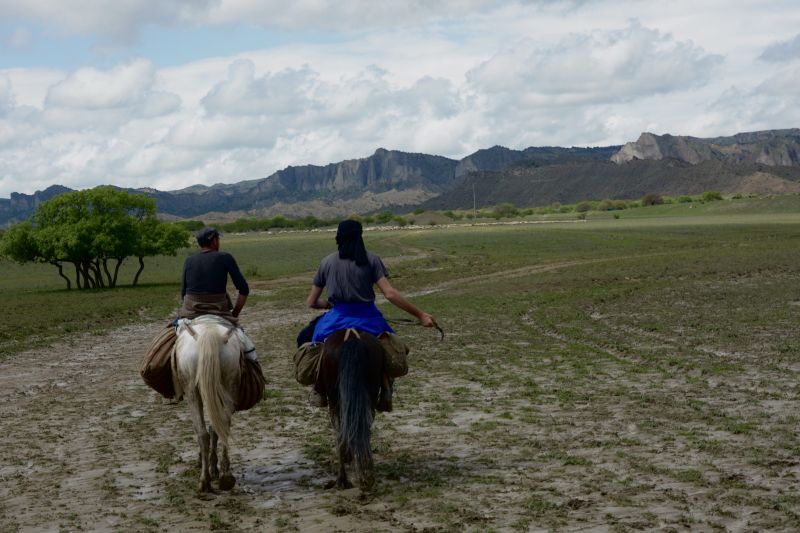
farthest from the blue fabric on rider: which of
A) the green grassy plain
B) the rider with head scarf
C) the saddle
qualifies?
the green grassy plain

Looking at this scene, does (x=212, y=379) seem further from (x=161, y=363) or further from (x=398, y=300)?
(x=398, y=300)

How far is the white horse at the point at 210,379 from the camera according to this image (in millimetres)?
8203

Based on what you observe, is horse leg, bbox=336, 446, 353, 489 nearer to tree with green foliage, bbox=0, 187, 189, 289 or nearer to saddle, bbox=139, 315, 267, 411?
saddle, bbox=139, 315, 267, 411

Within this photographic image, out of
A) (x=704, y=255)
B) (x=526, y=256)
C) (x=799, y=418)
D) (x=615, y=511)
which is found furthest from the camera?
(x=526, y=256)

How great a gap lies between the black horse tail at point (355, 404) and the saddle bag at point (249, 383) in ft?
3.23

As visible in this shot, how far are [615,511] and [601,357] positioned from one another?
30.5ft

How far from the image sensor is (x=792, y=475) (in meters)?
8.01

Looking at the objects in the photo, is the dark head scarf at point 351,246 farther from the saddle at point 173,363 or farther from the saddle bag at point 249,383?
the saddle bag at point 249,383

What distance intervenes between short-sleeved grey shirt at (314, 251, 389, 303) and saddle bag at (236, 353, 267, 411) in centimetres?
106

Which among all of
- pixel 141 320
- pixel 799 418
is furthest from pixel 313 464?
pixel 141 320

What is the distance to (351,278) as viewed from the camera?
8.28m

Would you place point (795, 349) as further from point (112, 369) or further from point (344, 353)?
point (112, 369)

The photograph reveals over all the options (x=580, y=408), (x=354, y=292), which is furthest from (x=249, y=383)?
(x=580, y=408)

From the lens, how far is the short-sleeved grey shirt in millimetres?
8273
